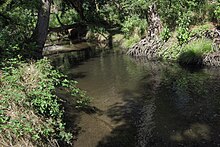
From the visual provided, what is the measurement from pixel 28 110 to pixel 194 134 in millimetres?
3907

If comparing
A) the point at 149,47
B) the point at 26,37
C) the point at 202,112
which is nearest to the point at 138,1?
the point at 149,47

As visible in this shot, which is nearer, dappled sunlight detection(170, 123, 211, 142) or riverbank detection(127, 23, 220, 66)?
dappled sunlight detection(170, 123, 211, 142)

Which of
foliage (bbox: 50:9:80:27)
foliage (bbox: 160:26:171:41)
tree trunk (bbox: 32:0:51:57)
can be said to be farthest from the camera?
foliage (bbox: 50:9:80:27)

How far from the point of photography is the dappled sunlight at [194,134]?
673cm

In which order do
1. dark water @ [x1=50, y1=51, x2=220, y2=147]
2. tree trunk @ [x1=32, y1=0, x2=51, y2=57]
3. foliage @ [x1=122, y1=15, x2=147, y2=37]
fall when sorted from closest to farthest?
dark water @ [x1=50, y1=51, x2=220, y2=147] < tree trunk @ [x1=32, y1=0, x2=51, y2=57] < foliage @ [x1=122, y1=15, x2=147, y2=37]

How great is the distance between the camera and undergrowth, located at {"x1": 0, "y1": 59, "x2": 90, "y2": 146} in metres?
5.27

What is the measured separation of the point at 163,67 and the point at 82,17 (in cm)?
1177

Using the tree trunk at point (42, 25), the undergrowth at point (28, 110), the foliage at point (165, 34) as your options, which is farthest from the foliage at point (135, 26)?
the undergrowth at point (28, 110)

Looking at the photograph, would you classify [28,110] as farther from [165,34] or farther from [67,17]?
[67,17]

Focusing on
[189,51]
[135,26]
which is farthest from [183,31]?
[135,26]

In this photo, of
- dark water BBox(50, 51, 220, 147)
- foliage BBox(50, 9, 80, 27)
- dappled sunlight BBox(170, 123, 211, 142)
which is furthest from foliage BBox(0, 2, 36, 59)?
foliage BBox(50, 9, 80, 27)

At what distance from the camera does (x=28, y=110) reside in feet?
19.7

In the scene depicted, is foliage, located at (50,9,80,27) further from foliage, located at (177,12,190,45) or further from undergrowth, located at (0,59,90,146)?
undergrowth, located at (0,59,90,146)

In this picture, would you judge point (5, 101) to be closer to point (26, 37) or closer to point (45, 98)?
point (45, 98)
